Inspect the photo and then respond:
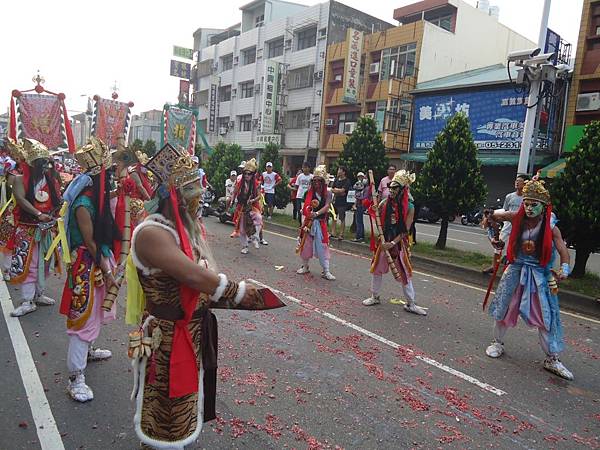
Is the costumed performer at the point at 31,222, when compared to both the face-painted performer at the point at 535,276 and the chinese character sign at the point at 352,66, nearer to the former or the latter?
the face-painted performer at the point at 535,276

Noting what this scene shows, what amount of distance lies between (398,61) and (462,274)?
72.8 ft

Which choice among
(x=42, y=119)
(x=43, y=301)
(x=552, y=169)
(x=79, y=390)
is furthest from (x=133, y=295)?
(x=552, y=169)

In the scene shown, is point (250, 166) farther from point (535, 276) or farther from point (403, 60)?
point (403, 60)

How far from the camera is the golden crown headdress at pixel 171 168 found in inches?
95.2

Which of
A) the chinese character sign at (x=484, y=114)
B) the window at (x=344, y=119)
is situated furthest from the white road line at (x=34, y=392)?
the window at (x=344, y=119)

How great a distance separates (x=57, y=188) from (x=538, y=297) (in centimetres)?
544

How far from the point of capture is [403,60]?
1102 inches

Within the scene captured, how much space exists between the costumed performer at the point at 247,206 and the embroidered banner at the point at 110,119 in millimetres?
3032

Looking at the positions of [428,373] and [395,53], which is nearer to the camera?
[428,373]

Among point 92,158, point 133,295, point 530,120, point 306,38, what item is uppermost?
point 306,38

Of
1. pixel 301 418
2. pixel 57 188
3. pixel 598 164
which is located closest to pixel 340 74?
pixel 598 164

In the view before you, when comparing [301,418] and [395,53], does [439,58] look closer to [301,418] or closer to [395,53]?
[395,53]

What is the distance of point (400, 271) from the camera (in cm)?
630

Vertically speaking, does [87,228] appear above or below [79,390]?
above
